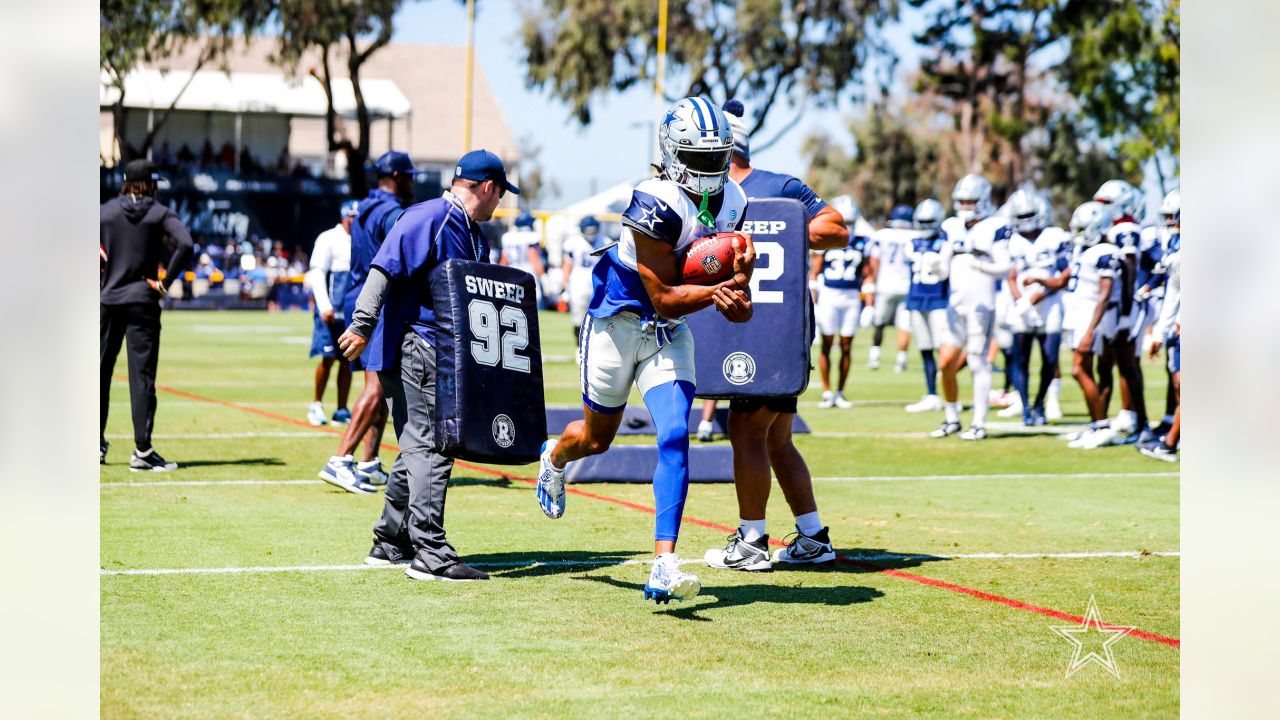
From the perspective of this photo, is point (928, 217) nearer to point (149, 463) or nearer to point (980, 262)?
point (980, 262)

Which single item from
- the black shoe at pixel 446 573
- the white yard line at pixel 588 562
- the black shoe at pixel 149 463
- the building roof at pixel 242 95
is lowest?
the black shoe at pixel 149 463

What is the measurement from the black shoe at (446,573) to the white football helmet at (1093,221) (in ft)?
28.4

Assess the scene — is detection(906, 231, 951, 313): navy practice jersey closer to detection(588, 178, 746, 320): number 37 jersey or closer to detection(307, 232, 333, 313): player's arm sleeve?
detection(307, 232, 333, 313): player's arm sleeve

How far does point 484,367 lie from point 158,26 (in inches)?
1601

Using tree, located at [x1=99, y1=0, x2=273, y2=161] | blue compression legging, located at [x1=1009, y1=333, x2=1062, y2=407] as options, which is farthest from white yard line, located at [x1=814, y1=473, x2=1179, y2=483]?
tree, located at [x1=99, y1=0, x2=273, y2=161]

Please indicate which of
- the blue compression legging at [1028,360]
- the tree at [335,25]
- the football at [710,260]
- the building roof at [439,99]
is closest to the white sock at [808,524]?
the football at [710,260]

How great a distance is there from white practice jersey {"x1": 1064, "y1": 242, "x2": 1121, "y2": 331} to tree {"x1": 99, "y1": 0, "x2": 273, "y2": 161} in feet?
106

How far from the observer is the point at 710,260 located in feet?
21.1

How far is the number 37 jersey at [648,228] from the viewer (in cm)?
648

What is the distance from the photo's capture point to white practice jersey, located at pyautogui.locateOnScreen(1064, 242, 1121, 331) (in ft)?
44.9

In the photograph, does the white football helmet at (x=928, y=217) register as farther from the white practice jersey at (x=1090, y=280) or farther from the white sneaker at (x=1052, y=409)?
the white practice jersey at (x=1090, y=280)

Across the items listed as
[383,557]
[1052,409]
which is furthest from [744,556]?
[1052,409]

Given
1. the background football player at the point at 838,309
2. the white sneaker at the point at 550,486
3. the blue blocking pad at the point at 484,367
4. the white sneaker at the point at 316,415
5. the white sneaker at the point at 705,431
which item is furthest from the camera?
the background football player at the point at 838,309
